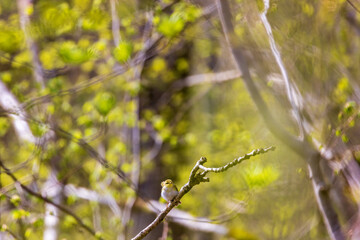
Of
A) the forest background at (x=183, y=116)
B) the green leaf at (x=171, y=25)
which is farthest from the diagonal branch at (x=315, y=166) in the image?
the green leaf at (x=171, y=25)

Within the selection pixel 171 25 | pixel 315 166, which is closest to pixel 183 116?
pixel 171 25

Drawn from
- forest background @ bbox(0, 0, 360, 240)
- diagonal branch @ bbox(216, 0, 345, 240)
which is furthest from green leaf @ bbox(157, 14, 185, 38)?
diagonal branch @ bbox(216, 0, 345, 240)

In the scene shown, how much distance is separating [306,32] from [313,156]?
1.78 feet

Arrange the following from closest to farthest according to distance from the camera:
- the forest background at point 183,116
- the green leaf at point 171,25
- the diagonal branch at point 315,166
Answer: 1. the diagonal branch at point 315,166
2. the forest background at point 183,116
3. the green leaf at point 171,25

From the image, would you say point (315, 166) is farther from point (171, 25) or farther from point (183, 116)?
point (183, 116)

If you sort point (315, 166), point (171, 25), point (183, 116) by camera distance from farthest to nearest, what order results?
point (183, 116) < point (171, 25) < point (315, 166)

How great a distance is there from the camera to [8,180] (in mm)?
3406

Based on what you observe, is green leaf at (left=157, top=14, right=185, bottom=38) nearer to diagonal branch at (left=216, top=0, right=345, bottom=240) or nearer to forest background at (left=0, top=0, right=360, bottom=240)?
forest background at (left=0, top=0, right=360, bottom=240)

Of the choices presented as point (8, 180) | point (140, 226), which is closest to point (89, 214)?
point (8, 180)

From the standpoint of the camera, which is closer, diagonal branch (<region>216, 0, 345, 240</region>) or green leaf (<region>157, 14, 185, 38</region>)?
diagonal branch (<region>216, 0, 345, 240</region>)

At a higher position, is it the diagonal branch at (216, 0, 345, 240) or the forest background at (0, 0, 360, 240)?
the forest background at (0, 0, 360, 240)

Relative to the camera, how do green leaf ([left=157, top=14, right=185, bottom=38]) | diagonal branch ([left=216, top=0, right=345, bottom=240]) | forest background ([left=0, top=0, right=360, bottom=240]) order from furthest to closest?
green leaf ([left=157, top=14, right=185, bottom=38]) < forest background ([left=0, top=0, right=360, bottom=240]) < diagonal branch ([left=216, top=0, right=345, bottom=240])

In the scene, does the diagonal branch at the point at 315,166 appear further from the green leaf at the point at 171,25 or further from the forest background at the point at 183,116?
the green leaf at the point at 171,25

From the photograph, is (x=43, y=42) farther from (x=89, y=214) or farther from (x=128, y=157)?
(x=89, y=214)
